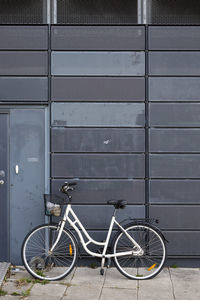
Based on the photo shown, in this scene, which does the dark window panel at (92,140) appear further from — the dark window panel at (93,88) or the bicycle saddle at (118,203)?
the bicycle saddle at (118,203)

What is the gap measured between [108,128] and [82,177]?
2.62ft

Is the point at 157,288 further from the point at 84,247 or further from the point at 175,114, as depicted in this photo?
the point at 175,114

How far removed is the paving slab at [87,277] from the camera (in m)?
5.48

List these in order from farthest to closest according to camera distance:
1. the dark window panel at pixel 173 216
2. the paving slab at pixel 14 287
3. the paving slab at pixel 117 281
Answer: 1. the dark window panel at pixel 173 216
2. the paving slab at pixel 117 281
3. the paving slab at pixel 14 287

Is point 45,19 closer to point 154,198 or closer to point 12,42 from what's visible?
point 12,42

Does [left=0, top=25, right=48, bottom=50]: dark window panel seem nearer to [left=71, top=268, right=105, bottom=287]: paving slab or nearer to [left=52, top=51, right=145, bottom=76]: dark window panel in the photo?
[left=52, top=51, right=145, bottom=76]: dark window panel

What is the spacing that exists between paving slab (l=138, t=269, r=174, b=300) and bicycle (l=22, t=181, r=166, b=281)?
0.11 m

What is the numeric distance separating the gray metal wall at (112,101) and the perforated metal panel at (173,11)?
128 mm

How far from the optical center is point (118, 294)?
5102mm

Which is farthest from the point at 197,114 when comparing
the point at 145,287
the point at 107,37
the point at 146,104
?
the point at 145,287

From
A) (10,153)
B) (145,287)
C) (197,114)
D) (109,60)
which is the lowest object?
(145,287)

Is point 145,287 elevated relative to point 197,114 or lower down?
lower down

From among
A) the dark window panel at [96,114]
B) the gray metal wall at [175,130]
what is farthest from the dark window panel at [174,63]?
the dark window panel at [96,114]

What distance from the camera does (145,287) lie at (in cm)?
535
